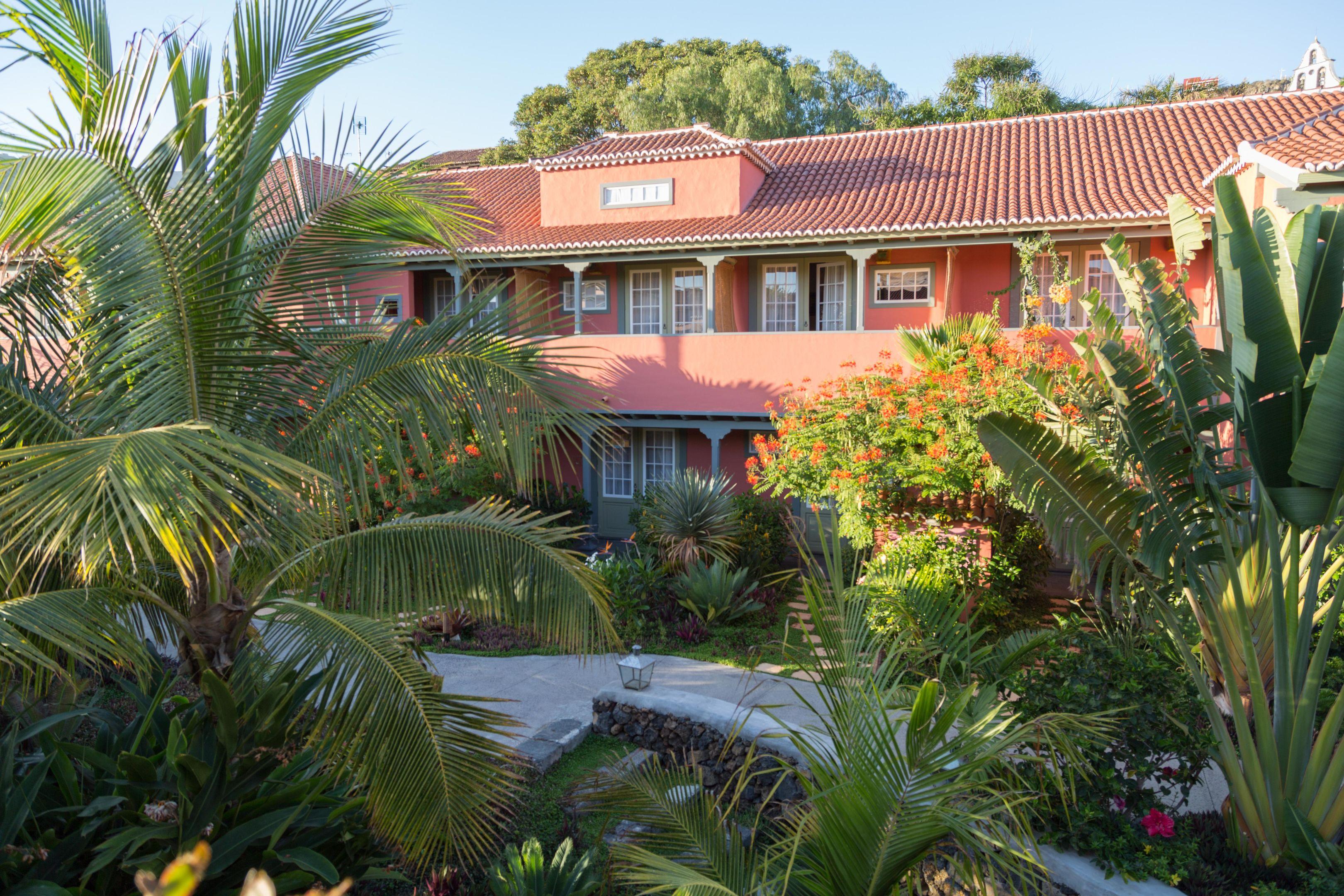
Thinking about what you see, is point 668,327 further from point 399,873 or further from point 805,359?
point 399,873

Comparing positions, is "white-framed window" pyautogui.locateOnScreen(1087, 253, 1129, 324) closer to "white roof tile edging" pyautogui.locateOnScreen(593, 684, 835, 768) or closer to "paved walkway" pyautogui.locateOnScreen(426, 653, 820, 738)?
"paved walkway" pyautogui.locateOnScreen(426, 653, 820, 738)

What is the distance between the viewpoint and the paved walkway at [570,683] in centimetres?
757

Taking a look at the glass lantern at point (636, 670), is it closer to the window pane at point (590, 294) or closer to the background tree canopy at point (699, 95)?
the window pane at point (590, 294)

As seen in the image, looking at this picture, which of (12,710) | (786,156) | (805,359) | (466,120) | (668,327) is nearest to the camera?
(12,710)

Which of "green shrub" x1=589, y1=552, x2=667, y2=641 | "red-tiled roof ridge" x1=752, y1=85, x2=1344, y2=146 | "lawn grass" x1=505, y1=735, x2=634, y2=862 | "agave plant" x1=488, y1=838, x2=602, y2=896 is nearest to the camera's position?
"agave plant" x1=488, y1=838, x2=602, y2=896

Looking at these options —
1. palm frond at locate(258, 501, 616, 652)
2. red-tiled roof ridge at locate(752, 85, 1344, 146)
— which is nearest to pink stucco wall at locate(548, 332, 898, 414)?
red-tiled roof ridge at locate(752, 85, 1344, 146)

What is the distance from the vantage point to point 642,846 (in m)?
4.14

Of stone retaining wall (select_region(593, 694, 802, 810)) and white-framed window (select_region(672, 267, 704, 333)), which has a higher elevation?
white-framed window (select_region(672, 267, 704, 333))

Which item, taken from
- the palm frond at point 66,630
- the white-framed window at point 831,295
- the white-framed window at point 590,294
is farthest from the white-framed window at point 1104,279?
the palm frond at point 66,630

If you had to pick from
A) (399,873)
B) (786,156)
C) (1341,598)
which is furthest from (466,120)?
(786,156)

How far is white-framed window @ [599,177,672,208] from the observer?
1677 cm

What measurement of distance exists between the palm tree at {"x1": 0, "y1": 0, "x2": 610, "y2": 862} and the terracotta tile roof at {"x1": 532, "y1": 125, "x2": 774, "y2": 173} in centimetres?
1170

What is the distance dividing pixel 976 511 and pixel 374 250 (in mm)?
7369

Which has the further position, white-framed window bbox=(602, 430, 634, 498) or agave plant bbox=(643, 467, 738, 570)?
white-framed window bbox=(602, 430, 634, 498)
